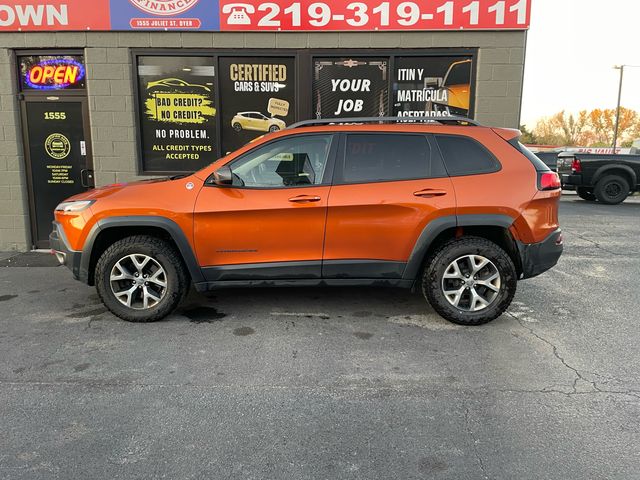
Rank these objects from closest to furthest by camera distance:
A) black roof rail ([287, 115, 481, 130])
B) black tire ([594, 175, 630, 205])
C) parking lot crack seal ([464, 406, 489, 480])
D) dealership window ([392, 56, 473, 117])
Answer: parking lot crack seal ([464, 406, 489, 480]) → black roof rail ([287, 115, 481, 130]) → dealership window ([392, 56, 473, 117]) → black tire ([594, 175, 630, 205])

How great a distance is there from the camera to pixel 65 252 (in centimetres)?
467

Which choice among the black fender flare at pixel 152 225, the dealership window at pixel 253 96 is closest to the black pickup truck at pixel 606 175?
the dealership window at pixel 253 96

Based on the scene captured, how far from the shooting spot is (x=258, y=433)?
114 inches

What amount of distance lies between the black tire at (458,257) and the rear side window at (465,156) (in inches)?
24.6

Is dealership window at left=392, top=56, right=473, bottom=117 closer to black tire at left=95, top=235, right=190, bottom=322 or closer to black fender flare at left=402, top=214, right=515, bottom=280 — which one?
black fender flare at left=402, top=214, right=515, bottom=280

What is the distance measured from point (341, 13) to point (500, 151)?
153 inches

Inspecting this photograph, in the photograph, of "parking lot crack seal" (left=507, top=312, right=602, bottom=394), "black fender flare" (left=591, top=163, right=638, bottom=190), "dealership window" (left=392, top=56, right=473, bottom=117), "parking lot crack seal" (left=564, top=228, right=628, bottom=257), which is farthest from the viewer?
"black fender flare" (left=591, top=163, right=638, bottom=190)

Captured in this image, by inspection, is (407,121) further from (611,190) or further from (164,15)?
(611,190)

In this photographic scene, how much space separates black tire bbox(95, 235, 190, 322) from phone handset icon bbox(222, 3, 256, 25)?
163 inches

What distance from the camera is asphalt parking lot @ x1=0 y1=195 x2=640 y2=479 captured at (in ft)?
8.73

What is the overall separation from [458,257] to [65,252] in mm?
3621

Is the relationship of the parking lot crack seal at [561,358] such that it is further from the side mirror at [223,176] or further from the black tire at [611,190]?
the black tire at [611,190]

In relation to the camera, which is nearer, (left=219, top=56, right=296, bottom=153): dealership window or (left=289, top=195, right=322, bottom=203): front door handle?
(left=289, top=195, right=322, bottom=203): front door handle

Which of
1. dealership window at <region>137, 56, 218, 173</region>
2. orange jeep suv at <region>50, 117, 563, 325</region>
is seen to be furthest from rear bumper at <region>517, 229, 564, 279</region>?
dealership window at <region>137, 56, 218, 173</region>
